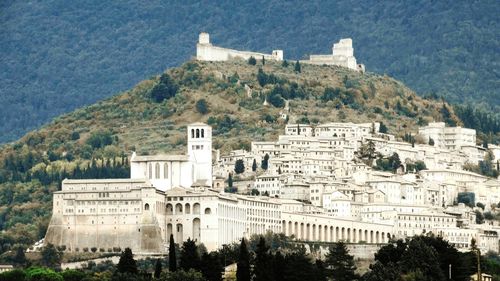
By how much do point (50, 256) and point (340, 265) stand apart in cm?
2299

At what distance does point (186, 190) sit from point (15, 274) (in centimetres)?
2163

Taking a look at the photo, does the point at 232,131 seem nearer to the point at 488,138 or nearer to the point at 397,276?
the point at 488,138

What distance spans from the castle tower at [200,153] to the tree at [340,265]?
2286 cm

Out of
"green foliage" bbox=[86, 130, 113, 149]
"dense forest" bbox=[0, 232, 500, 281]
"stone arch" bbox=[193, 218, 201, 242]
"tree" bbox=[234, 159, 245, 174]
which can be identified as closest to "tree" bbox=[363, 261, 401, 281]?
"dense forest" bbox=[0, 232, 500, 281]

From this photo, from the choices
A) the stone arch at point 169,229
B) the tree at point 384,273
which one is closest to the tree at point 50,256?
the stone arch at point 169,229

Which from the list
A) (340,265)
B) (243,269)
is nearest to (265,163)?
(340,265)

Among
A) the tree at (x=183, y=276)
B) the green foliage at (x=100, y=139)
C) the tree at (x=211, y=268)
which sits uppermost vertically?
the green foliage at (x=100, y=139)

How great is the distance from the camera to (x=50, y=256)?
139m

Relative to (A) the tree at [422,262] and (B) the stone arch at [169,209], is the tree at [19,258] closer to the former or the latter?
(B) the stone arch at [169,209]

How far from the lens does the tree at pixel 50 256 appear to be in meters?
138

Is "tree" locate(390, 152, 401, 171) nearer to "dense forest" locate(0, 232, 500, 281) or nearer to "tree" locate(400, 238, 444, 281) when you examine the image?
"dense forest" locate(0, 232, 500, 281)

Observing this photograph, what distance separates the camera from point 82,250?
139875mm

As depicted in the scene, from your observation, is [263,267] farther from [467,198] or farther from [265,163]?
[467,198]

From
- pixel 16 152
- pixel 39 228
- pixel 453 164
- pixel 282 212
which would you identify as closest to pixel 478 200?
pixel 453 164
